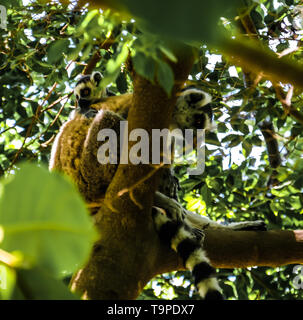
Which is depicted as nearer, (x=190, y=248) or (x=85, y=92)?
(x=190, y=248)

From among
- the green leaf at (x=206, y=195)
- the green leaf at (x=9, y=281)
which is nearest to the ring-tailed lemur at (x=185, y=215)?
the green leaf at (x=206, y=195)

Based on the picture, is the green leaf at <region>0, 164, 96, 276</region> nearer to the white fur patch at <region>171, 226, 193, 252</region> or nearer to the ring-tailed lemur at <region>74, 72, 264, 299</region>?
the ring-tailed lemur at <region>74, 72, 264, 299</region>

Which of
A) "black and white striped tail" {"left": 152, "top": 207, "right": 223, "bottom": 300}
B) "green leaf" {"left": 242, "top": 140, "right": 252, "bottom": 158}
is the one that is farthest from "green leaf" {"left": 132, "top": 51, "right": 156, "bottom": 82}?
"green leaf" {"left": 242, "top": 140, "right": 252, "bottom": 158}

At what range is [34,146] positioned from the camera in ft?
20.3

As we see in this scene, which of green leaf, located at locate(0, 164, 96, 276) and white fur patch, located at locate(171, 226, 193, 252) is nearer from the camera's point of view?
green leaf, located at locate(0, 164, 96, 276)

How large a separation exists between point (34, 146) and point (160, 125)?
3824 millimetres

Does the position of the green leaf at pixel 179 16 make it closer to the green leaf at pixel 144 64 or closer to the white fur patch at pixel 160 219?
the green leaf at pixel 144 64

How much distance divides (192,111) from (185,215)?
1.07 m

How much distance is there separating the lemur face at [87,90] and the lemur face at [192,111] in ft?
2.79

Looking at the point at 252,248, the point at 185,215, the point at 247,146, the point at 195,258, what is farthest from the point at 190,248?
the point at 247,146

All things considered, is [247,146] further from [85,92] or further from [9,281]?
[9,281]

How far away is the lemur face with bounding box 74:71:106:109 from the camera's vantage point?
14.6 ft

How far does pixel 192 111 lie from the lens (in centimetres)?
448

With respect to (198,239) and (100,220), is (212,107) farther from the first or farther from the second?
(100,220)
